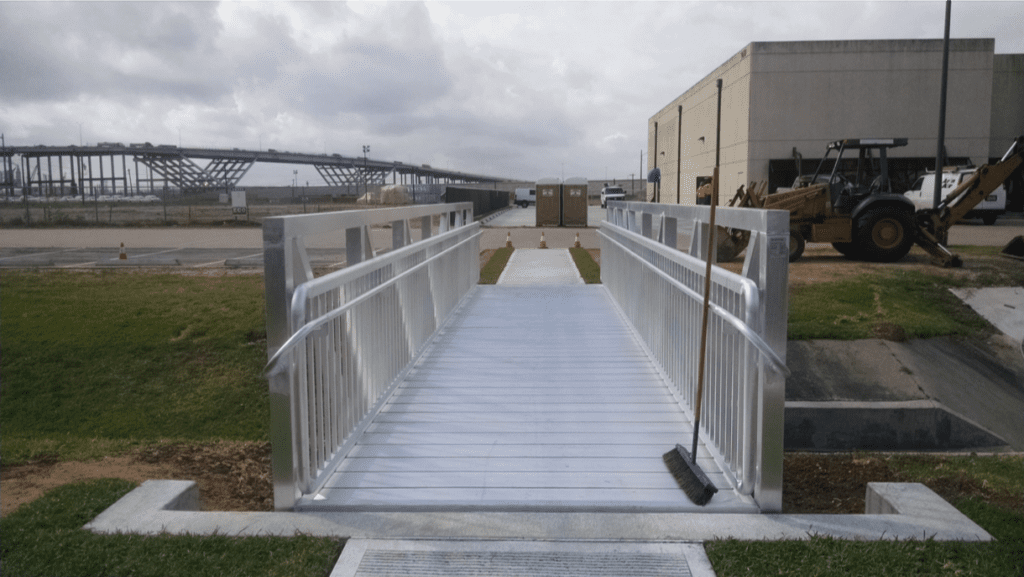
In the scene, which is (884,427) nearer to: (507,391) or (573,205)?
(507,391)

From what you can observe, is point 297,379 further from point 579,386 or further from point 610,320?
point 610,320

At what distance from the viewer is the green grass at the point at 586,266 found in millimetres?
15453

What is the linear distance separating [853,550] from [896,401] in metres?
6.46

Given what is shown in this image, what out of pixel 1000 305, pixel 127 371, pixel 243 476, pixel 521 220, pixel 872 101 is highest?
pixel 872 101

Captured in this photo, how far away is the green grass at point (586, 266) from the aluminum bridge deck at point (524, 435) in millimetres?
7223

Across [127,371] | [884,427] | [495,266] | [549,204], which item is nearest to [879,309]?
[884,427]

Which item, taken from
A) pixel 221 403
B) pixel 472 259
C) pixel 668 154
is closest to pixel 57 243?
pixel 472 259

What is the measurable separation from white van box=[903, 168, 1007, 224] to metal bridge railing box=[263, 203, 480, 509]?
86.7ft

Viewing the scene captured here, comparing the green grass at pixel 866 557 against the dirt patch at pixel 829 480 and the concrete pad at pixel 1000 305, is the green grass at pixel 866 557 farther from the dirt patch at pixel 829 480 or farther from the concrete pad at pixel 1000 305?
the concrete pad at pixel 1000 305

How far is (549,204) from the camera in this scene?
37.6 m

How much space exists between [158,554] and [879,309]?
36.6ft

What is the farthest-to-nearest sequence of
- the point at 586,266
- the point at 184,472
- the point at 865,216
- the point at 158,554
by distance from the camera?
the point at 586,266, the point at 865,216, the point at 184,472, the point at 158,554

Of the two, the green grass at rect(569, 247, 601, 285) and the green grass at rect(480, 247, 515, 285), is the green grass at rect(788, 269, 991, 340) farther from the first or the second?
the green grass at rect(480, 247, 515, 285)

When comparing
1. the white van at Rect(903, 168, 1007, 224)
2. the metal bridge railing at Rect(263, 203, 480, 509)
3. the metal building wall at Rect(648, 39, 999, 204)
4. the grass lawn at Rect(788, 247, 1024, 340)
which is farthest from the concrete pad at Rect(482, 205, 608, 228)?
the metal bridge railing at Rect(263, 203, 480, 509)
